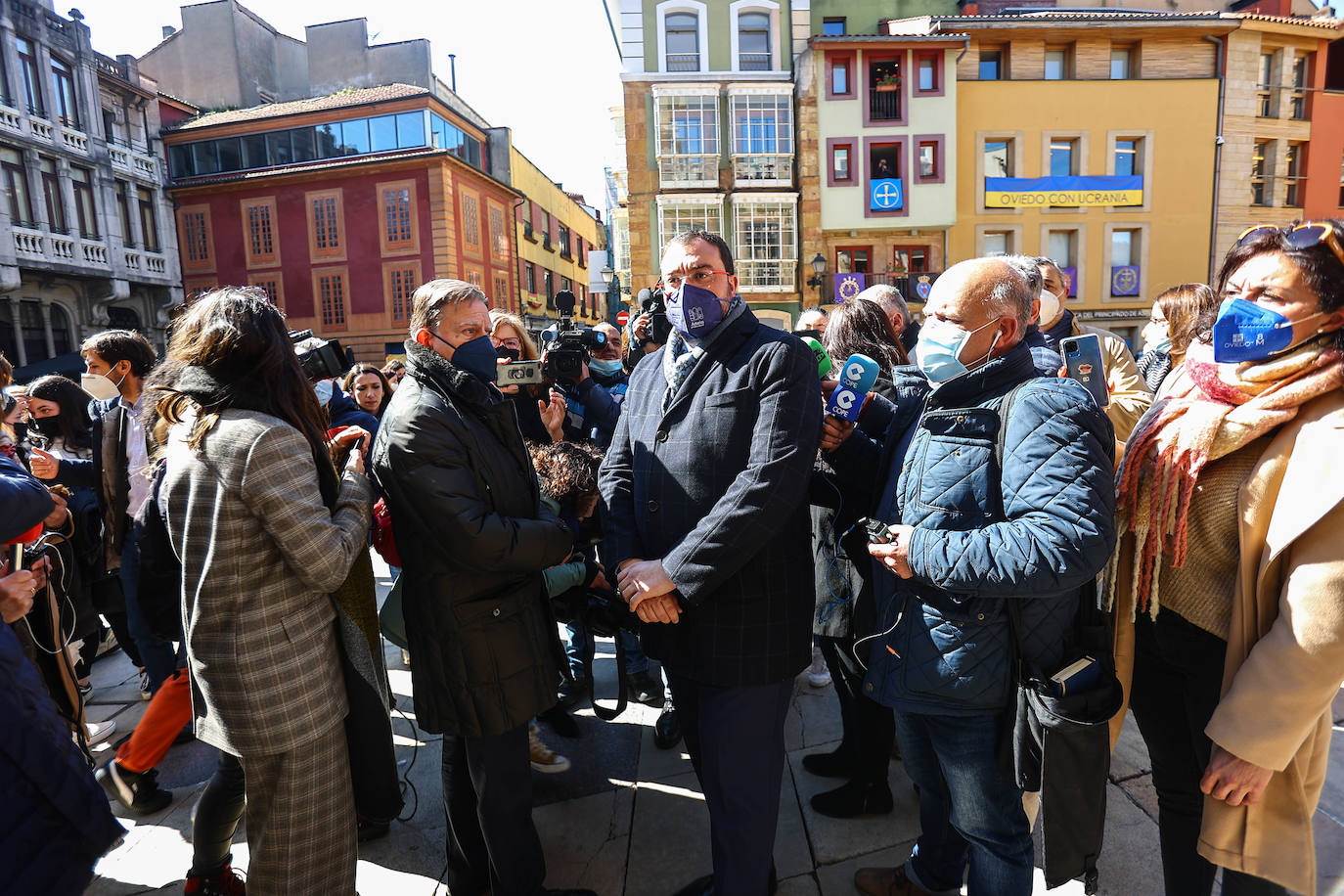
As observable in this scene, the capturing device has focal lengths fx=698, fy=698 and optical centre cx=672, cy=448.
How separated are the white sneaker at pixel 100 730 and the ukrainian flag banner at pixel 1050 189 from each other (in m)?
23.1

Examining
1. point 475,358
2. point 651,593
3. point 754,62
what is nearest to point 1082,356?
point 651,593

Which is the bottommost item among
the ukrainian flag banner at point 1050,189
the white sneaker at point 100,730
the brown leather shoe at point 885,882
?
the white sneaker at point 100,730

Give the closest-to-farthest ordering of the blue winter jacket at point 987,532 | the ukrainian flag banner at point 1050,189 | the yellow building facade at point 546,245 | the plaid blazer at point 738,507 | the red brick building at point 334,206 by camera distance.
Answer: the blue winter jacket at point 987,532
the plaid blazer at point 738,507
the ukrainian flag banner at point 1050,189
the red brick building at point 334,206
the yellow building facade at point 546,245

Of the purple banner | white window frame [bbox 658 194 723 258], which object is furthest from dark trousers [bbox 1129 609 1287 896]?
white window frame [bbox 658 194 723 258]

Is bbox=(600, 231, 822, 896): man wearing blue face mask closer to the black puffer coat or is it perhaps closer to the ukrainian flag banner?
the black puffer coat

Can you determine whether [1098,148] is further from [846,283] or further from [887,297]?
[887,297]

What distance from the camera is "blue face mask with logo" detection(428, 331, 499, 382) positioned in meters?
2.21

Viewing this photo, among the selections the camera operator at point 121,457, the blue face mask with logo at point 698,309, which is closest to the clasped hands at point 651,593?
the blue face mask with logo at point 698,309

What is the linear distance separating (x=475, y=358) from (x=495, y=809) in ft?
4.56

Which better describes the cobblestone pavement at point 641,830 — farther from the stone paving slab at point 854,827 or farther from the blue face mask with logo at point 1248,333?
the blue face mask with logo at point 1248,333

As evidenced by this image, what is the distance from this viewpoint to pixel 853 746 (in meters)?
2.72

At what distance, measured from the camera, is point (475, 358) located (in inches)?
87.3

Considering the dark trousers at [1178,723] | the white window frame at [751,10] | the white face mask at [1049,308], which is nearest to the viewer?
the dark trousers at [1178,723]

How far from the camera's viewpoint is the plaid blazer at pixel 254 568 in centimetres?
184
